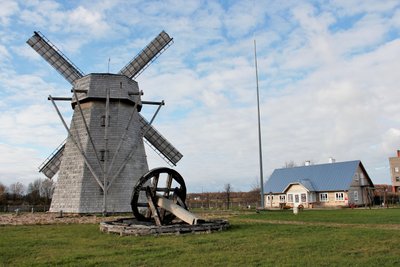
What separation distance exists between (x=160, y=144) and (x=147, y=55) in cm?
722

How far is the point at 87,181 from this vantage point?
1021 inches

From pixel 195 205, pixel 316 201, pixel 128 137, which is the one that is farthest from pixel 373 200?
pixel 128 137

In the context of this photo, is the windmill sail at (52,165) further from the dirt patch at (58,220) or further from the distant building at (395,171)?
the distant building at (395,171)

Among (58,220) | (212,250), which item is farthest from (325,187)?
(212,250)

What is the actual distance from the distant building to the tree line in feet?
208

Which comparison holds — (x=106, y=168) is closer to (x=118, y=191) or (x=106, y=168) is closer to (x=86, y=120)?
(x=118, y=191)

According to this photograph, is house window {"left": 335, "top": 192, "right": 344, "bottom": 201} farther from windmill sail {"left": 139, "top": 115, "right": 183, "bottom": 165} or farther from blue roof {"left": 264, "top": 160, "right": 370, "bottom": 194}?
windmill sail {"left": 139, "top": 115, "right": 183, "bottom": 165}

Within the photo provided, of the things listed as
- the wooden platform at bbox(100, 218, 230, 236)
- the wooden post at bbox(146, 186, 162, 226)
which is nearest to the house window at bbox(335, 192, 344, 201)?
the wooden platform at bbox(100, 218, 230, 236)

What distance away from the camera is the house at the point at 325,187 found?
43969 mm

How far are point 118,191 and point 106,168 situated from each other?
1.77 metres

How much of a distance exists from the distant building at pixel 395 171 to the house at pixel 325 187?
107 ft

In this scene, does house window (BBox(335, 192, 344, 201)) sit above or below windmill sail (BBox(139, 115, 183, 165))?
below

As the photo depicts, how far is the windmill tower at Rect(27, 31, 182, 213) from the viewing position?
25906mm

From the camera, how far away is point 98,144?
26.9 meters
